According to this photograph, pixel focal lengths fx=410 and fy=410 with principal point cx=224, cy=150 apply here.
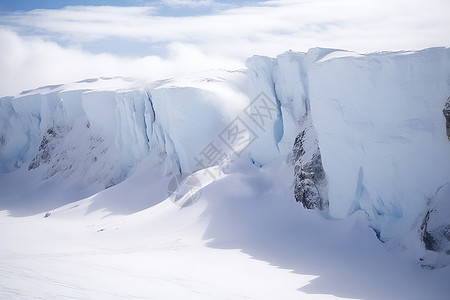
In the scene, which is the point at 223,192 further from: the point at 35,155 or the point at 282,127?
the point at 35,155

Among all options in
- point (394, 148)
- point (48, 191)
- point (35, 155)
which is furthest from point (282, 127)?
point (35, 155)

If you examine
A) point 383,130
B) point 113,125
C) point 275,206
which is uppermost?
point 383,130

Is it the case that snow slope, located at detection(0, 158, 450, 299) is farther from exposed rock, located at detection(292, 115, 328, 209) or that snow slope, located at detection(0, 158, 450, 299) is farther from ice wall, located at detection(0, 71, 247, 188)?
ice wall, located at detection(0, 71, 247, 188)

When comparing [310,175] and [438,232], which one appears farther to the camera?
[310,175]

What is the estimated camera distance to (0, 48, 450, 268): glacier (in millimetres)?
12578

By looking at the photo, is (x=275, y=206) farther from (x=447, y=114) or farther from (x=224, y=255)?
(x=447, y=114)

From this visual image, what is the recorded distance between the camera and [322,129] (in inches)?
637

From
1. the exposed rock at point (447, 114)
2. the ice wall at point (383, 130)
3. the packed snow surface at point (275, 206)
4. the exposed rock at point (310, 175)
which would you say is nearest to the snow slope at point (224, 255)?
the packed snow surface at point (275, 206)

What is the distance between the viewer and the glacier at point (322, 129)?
12578 millimetres

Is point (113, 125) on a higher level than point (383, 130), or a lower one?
lower

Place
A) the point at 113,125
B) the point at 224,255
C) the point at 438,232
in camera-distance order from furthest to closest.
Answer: the point at 113,125
the point at 224,255
the point at 438,232

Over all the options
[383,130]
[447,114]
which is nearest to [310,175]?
[383,130]

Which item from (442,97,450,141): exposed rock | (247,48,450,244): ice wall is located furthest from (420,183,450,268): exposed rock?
(442,97,450,141): exposed rock

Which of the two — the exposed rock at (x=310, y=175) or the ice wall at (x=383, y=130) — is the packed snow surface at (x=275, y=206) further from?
the exposed rock at (x=310, y=175)
